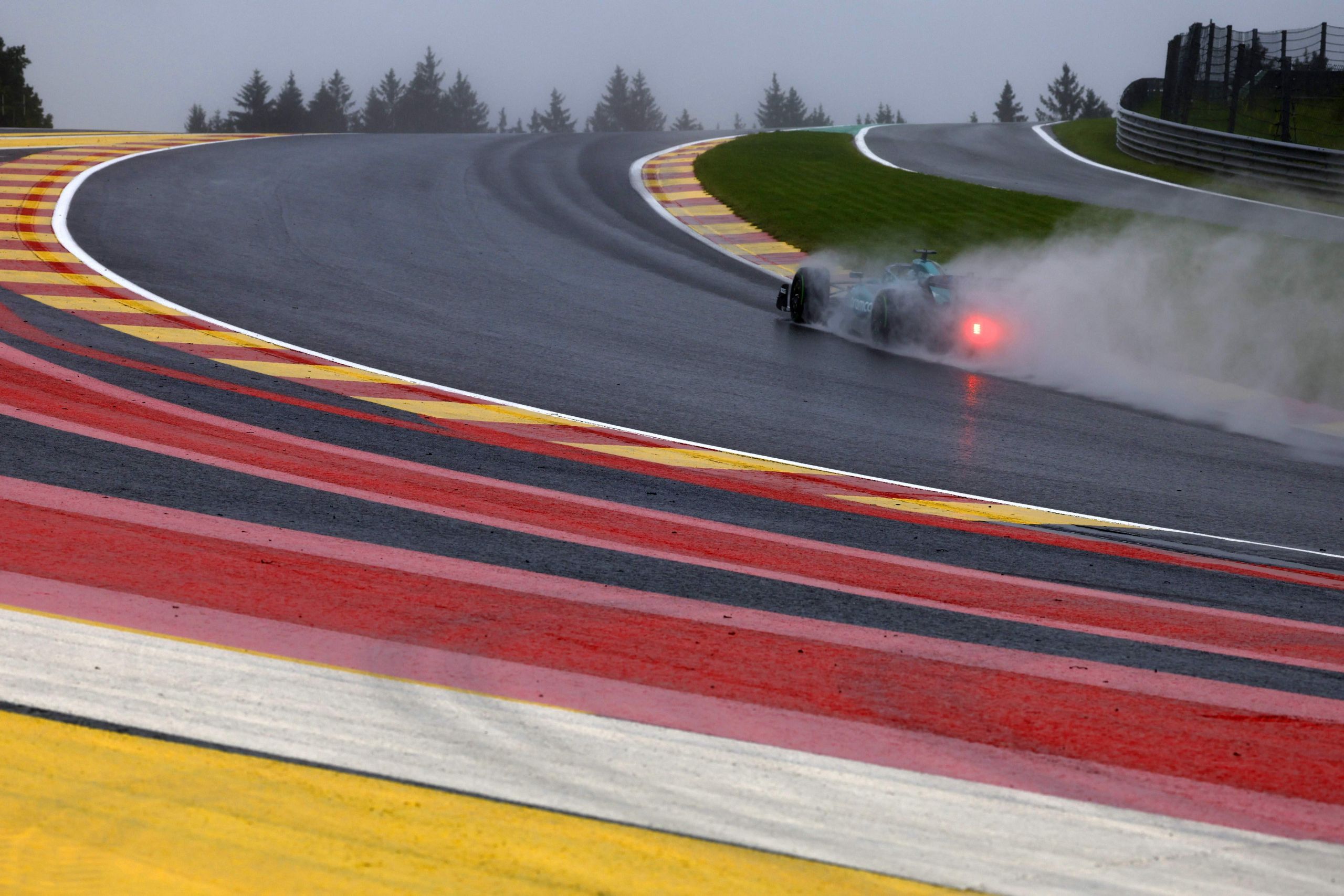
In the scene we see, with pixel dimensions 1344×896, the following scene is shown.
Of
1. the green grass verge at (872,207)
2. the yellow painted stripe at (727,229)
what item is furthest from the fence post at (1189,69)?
the yellow painted stripe at (727,229)

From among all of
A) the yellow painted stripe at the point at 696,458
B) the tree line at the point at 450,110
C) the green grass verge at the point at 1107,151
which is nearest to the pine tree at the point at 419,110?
the tree line at the point at 450,110

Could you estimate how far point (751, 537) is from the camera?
6.55 m

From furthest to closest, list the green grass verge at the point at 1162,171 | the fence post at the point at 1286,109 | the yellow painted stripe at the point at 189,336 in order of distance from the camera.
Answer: the fence post at the point at 1286,109 → the green grass verge at the point at 1162,171 → the yellow painted stripe at the point at 189,336

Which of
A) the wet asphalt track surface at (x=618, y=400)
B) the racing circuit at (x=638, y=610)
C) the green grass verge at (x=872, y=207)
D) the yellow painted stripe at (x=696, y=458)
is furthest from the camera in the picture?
the green grass verge at (x=872, y=207)

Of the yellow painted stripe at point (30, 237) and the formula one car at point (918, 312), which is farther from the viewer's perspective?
the yellow painted stripe at point (30, 237)

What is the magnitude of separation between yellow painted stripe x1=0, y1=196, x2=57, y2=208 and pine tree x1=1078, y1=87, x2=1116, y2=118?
117 meters

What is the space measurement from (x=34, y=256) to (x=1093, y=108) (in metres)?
130

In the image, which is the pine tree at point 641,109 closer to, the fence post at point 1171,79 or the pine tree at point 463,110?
the pine tree at point 463,110

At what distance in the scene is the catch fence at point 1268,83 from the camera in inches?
1026

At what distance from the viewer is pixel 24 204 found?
663 inches

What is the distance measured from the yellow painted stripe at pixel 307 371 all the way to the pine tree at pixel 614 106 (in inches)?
5949

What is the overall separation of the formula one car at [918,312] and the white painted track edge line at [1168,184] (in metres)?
13.0

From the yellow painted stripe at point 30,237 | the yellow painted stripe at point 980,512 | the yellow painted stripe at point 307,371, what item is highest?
the yellow painted stripe at point 30,237

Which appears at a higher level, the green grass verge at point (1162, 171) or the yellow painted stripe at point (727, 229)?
the green grass verge at point (1162, 171)
